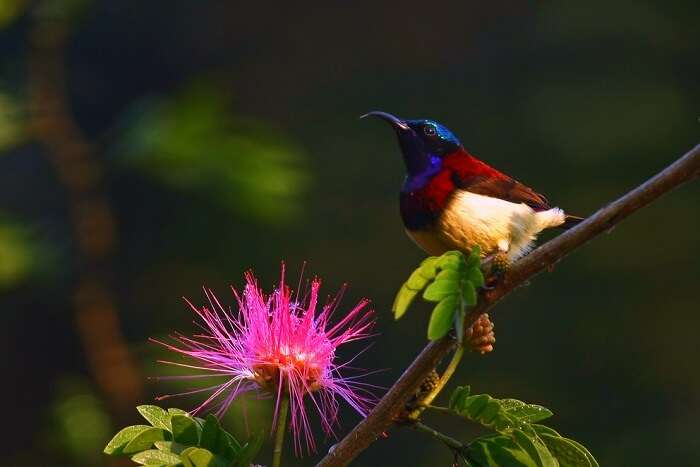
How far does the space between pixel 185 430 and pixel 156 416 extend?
0.03 metres

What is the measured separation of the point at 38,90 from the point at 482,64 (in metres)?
3.65

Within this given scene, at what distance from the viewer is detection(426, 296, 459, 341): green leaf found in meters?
0.98

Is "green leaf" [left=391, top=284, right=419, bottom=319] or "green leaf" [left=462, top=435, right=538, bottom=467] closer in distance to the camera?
"green leaf" [left=391, top=284, right=419, bottom=319]

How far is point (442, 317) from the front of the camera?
995 mm

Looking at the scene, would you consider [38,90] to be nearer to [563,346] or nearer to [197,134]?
[197,134]

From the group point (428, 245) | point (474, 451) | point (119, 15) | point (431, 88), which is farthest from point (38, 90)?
point (431, 88)

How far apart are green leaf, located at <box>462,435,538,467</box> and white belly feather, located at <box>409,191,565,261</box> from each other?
1.02 feet

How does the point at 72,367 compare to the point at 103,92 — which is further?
the point at 103,92

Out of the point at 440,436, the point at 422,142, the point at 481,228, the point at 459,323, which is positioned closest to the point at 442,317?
the point at 459,323

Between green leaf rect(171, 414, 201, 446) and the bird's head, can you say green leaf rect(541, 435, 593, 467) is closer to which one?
green leaf rect(171, 414, 201, 446)

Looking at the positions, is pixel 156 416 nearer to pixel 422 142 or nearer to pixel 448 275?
pixel 448 275

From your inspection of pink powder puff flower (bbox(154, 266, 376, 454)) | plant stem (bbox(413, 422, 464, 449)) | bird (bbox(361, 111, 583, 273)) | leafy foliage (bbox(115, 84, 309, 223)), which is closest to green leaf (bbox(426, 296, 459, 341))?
plant stem (bbox(413, 422, 464, 449))

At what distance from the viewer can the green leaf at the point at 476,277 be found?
1004mm

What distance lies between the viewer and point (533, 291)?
19.3ft
